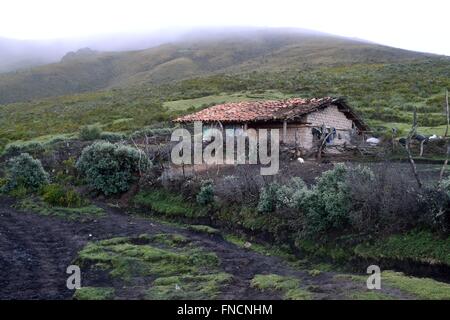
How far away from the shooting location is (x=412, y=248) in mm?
10977

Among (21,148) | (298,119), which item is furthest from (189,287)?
(21,148)

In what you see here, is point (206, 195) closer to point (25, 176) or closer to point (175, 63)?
point (25, 176)

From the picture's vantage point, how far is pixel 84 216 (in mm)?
17984

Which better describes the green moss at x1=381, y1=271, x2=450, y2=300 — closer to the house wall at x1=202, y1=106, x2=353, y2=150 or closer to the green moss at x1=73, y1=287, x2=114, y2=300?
the green moss at x1=73, y1=287, x2=114, y2=300

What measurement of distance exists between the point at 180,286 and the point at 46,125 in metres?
35.8

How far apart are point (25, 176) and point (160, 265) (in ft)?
43.4

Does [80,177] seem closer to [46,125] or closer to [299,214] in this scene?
[299,214]

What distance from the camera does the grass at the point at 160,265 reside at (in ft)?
32.3

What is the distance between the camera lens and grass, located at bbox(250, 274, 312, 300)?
877cm

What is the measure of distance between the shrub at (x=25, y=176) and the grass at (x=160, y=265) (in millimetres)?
9810

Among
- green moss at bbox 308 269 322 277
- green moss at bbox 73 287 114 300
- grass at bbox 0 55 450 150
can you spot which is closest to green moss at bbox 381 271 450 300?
green moss at bbox 308 269 322 277

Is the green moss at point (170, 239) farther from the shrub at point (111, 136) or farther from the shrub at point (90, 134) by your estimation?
the shrub at point (90, 134)

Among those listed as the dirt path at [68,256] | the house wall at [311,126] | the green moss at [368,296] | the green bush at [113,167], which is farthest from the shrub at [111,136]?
the green moss at [368,296]
